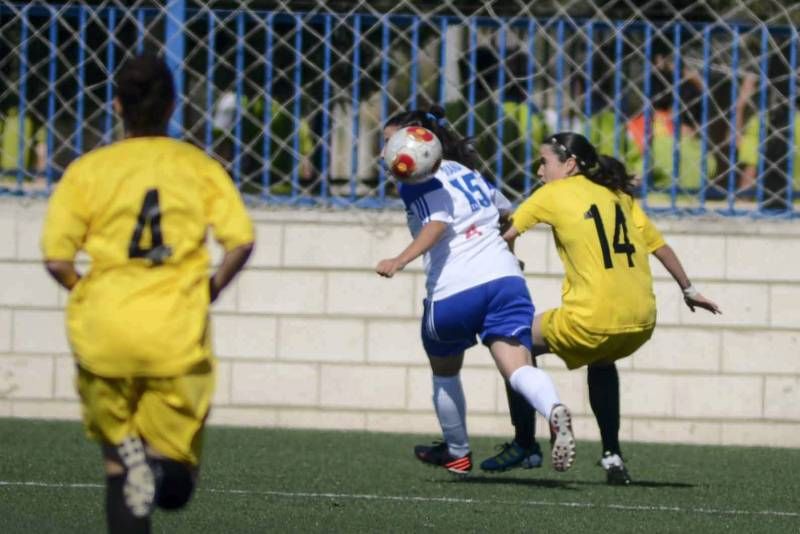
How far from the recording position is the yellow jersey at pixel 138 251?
452 cm

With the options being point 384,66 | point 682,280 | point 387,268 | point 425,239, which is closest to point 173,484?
point 387,268

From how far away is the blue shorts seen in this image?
24.3ft

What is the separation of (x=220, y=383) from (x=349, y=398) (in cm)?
77

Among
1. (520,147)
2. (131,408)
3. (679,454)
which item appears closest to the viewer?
(131,408)

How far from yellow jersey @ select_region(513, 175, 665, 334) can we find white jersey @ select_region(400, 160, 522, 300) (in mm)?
195

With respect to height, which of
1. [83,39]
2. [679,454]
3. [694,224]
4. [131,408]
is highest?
[83,39]

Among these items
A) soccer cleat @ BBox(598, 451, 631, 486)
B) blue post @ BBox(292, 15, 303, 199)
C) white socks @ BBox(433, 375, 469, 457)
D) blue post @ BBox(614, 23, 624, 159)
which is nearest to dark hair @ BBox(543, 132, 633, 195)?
white socks @ BBox(433, 375, 469, 457)

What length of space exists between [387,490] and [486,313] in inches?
34.3

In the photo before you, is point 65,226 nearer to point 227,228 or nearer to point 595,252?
point 227,228

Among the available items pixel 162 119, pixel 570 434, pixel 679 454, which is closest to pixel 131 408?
pixel 162 119

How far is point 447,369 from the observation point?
7805 millimetres

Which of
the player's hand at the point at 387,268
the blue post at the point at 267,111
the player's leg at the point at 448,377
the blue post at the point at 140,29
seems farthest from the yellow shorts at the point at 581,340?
the blue post at the point at 140,29

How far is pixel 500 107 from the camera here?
10.1m

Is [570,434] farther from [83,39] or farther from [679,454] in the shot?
[83,39]
